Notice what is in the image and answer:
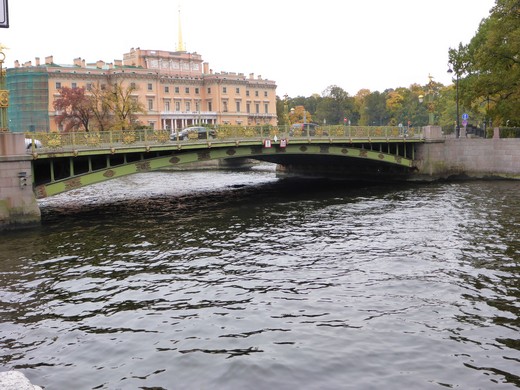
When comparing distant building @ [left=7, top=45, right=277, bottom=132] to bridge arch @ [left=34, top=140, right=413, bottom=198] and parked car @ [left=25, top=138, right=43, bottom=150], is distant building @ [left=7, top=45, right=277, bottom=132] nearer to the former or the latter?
bridge arch @ [left=34, top=140, right=413, bottom=198]

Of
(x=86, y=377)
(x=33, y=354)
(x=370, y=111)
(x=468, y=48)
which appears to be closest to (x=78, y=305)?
(x=33, y=354)

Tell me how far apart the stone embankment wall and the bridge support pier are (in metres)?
30.0

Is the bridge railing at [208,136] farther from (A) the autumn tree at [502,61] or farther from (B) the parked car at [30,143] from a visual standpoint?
(A) the autumn tree at [502,61]

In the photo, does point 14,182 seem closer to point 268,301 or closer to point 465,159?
point 268,301

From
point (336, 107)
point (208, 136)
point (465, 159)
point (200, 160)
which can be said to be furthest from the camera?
point (336, 107)

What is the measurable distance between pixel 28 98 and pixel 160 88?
26059mm

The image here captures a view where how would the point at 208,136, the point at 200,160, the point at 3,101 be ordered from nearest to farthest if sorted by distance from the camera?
the point at 3,101, the point at 200,160, the point at 208,136

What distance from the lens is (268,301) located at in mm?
14984

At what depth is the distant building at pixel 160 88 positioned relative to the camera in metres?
90.3

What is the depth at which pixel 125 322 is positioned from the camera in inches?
539

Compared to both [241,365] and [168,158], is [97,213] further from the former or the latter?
[241,365]

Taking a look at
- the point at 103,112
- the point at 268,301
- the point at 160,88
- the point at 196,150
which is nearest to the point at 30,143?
the point at 196,150

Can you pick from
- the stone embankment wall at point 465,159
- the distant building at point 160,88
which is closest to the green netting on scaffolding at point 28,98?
the distant building at point 160,88

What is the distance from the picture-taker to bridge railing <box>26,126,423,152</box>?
27578mm
